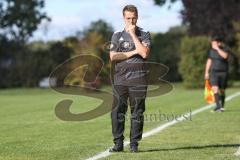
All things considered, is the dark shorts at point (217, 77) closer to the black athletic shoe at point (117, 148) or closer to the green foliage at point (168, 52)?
the black athletic shoe at point (117, 148)

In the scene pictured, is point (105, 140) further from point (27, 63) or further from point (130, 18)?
point (27, 63)

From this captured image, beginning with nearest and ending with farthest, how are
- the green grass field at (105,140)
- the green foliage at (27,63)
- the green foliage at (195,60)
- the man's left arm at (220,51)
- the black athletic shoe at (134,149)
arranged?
the green grass field at (105,140), the black athletic shoe at (134,149), the man's left arm at (220,51), the green foliage at (195,60), the green foliage at (27,63)

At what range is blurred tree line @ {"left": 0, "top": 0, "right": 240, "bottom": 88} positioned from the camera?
143ft

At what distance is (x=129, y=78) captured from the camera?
9.79 m

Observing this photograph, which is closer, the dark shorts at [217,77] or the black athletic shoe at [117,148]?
the black athletic shoe at [117,148]

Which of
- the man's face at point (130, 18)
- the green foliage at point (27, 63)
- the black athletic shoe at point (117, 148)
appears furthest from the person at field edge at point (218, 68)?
the green foliage at point (27, 63)

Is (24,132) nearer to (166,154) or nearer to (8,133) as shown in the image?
(8,133)

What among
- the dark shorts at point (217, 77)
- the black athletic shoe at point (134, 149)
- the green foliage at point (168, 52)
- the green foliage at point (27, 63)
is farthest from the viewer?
the green foliage at point (168, 52)

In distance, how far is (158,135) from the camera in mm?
12234

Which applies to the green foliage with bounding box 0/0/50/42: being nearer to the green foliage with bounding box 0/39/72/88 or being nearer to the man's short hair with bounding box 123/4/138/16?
the green foliage with bounding box 0/39/72/88

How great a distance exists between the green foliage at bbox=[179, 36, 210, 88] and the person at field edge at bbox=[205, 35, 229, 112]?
24294 mm

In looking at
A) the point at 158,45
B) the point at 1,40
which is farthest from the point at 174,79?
the point at 1,40

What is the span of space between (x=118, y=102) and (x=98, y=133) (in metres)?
3.17

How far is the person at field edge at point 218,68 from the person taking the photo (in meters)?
18.5
